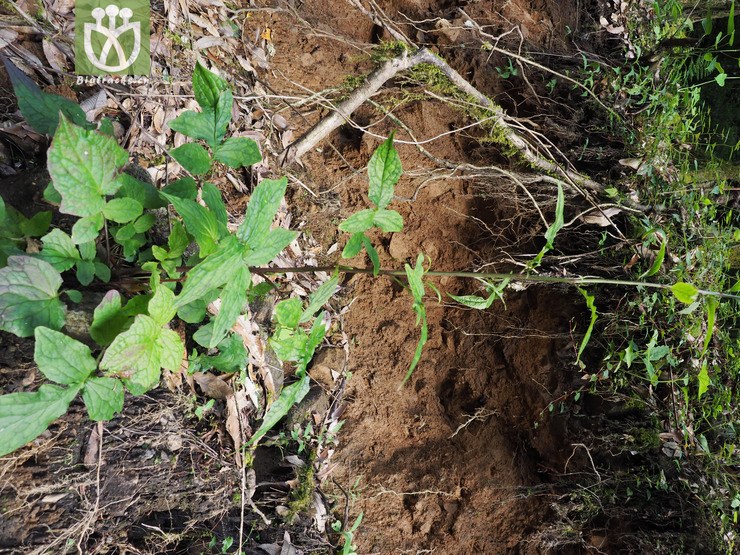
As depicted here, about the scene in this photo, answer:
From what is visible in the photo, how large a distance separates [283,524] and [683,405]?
1.97 meters

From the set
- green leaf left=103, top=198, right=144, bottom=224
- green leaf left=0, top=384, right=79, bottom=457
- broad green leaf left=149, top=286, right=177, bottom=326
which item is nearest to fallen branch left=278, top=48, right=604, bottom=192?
green leaf left=103, top=198, right=144, bottom=224

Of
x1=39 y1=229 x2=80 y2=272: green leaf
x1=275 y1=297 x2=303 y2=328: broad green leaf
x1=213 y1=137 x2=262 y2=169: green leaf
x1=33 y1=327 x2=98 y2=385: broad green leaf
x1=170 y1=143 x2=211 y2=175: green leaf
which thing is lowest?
x1=33 y1=327 x2=98 y2=385: broad green leaf

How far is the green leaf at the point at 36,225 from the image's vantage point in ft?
4.65

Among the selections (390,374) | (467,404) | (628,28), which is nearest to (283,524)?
(390,374)

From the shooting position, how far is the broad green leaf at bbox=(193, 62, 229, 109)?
1.33 metres

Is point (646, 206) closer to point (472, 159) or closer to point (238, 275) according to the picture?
point (472, 159)

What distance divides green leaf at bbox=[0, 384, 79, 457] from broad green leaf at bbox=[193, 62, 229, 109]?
0.82m

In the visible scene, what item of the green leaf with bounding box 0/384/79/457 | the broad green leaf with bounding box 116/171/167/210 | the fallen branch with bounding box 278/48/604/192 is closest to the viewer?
the green leaf with bounding box 0/384/79/457

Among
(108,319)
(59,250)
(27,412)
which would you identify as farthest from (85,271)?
(27,412)

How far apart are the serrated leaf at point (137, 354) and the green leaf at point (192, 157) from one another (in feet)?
1.57

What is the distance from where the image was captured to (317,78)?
2.71m

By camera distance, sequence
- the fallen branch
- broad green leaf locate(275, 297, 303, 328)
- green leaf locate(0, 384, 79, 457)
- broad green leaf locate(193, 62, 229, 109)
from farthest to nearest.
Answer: the fallen branch, broad green leaf locate(275, 297, 303, 328), broad green leaf locate(193, 62, 229, 109), green leaf locate(0, 384, 79, 457)

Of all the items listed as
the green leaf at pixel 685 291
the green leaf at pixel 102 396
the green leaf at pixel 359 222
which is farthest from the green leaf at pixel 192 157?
the green leaf at pixel 685 291

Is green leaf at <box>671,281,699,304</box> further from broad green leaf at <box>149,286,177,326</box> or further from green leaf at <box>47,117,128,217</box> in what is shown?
green leaf at <box>47,117,128,217</box>
